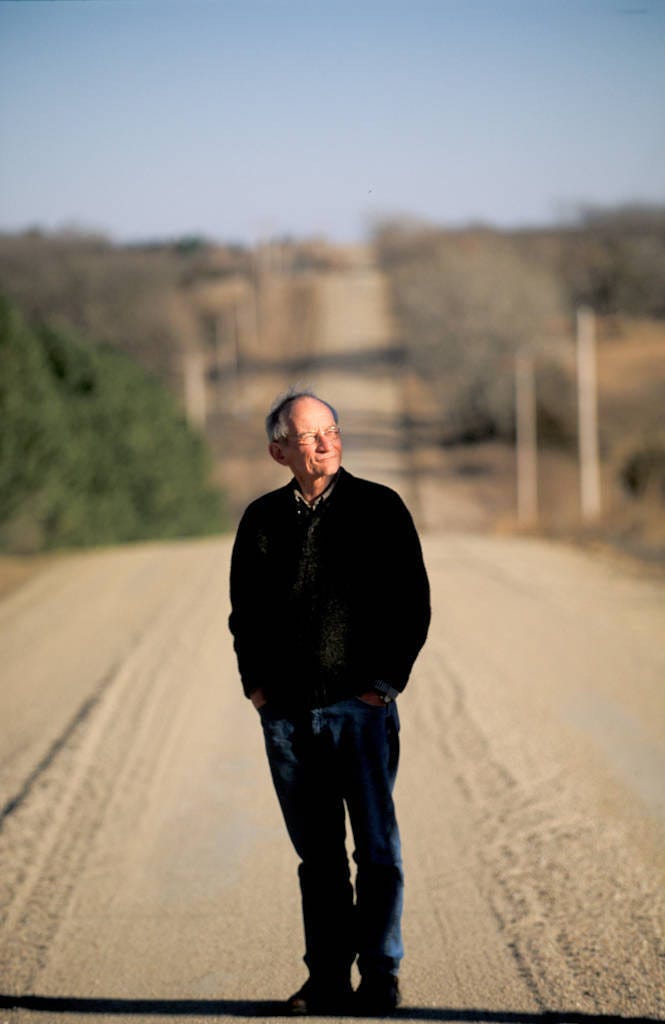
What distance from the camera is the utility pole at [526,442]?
140ft

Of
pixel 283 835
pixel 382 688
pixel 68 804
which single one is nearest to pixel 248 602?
pixel 382 688

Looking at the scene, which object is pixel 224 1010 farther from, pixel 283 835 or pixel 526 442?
pixel 526 442

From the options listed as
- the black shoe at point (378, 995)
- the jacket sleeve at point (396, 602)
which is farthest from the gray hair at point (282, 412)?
the black shoe at point (378, 995)

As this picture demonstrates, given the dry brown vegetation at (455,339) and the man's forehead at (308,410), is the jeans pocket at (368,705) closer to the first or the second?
the man's forehead at (308,410)

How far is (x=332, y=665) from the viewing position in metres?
3.95

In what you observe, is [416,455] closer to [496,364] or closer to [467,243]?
[496,364]

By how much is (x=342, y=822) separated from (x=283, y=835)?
248 cm

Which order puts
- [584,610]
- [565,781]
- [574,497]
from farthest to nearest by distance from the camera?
[574,497] < [584,610] < [565,781]

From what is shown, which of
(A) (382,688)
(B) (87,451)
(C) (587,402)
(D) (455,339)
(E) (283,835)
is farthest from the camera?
(D) (455,339)

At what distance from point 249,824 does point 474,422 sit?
47122 millimetres

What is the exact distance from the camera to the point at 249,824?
6754mm

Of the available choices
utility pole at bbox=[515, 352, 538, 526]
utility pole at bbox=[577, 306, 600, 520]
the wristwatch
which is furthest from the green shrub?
the wristwatch

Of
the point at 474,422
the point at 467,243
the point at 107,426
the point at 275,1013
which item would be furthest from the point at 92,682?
the point at 467,243

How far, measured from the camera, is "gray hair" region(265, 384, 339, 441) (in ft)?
13.4
